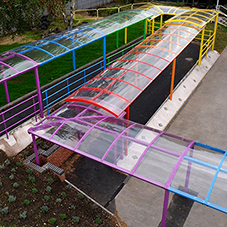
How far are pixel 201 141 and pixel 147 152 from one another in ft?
14.8

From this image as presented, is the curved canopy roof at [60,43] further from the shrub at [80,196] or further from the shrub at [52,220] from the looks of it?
the shrub at [52,220]

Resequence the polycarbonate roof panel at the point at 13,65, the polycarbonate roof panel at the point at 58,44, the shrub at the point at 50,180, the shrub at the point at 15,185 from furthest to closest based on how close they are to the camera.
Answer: the polycarbonate roof panel at the point at 58,44 < the polycarbonate roof panel at the point at 13,65 < the shrub at the point at 50,180 < the shrub at the point at 15,185

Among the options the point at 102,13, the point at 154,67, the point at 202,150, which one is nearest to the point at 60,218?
the point at 202,150

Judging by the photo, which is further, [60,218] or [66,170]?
[66,170]

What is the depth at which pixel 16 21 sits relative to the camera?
11.6 meters

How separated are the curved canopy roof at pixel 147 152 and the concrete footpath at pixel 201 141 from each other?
1.89m

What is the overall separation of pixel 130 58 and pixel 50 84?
4.19 meters

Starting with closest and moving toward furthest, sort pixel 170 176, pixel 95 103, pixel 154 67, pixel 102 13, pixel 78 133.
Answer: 1. pixel 170 176
2. pixel 78 133
3. pixel 95 103
4. pixel 154 67
5. pixel 102 13

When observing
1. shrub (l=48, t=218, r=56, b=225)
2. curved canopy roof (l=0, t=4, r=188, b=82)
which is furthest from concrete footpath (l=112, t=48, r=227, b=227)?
curved canopy roof (l=0, t=4, r=188, b=82)

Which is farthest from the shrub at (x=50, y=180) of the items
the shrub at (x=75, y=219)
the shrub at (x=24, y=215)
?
the shrub at (x=75, y=219)

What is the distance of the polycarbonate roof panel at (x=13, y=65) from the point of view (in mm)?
9922

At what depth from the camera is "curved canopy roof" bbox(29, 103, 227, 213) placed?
21.2ft

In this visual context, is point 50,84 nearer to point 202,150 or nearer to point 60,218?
point 60,218

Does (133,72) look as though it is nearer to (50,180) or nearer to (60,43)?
(60,43)
